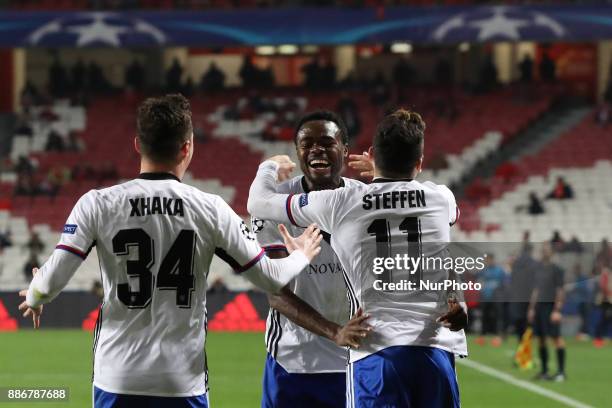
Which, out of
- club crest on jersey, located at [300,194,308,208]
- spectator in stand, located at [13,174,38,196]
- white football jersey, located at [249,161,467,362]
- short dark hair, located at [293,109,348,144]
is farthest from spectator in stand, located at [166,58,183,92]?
white football jersey, located at [249,161,467,362]

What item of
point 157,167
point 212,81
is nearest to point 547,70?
point 212,81

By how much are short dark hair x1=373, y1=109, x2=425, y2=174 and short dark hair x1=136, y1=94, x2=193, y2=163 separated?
89 centimetres

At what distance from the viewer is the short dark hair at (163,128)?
5.08 meters

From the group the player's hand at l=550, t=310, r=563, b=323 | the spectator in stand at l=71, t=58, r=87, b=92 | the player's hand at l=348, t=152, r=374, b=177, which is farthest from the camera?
the spectator in stand at l=71, t=58, r=87, b=92

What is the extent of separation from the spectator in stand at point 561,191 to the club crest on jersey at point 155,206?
26.4 m

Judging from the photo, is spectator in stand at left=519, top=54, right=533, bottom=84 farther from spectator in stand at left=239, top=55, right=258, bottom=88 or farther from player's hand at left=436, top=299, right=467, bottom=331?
player's hand at left=436, top=299, right=467, bottom=331

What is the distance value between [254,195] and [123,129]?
30319mm

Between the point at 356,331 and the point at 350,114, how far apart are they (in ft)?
94.7

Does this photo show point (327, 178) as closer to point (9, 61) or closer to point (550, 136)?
point (550, 136)

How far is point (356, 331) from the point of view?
5438mm

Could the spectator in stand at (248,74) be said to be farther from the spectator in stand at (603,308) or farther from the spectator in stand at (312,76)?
the spectator in stand at (603,308)

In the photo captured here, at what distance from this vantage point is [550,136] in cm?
3475

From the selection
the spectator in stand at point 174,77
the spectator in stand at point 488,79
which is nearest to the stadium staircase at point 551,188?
the spectator in stand at point 488,79

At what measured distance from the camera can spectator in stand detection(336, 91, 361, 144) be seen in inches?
1320
